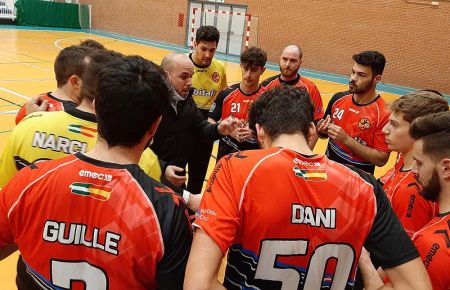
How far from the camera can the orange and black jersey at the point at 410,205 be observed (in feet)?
8.60

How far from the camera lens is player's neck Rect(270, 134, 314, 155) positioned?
194 cm

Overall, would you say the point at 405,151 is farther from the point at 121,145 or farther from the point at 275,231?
the point at 121,145

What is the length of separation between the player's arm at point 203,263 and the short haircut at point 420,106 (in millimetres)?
2204

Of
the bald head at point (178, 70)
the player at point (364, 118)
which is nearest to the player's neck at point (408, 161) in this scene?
the player at point (364, 118)

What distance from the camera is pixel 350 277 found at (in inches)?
77.9

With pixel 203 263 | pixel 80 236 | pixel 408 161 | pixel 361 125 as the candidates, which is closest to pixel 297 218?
pixel 203 263

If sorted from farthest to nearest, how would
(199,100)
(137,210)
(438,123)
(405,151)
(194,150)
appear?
1. (199,100)
2. (194,150)
3. (405,151)
4. (438,123)
5. (137,210)

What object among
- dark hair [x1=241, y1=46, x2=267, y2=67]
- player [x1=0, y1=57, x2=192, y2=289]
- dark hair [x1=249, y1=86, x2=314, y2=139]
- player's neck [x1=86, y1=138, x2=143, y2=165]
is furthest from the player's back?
dark hair [x1=241, y1=46, x2=267, y2=67]

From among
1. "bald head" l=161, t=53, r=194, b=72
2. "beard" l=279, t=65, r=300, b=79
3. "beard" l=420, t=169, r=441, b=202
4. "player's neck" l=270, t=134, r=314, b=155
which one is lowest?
"beard" l=420, t=169, r=441, b=202

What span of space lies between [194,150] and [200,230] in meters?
3.54

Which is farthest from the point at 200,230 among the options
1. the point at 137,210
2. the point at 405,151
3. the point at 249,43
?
the point at 249,43

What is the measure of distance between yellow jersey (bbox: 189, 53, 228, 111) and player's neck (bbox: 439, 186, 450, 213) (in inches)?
164

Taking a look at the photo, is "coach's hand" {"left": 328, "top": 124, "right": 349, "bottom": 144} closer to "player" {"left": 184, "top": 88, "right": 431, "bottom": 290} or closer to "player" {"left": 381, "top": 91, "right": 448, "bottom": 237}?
"player" {"left": 381, "top": 91, "right": 448, "bottom": 237}

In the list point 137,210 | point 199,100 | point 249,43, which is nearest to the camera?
point 137,210
